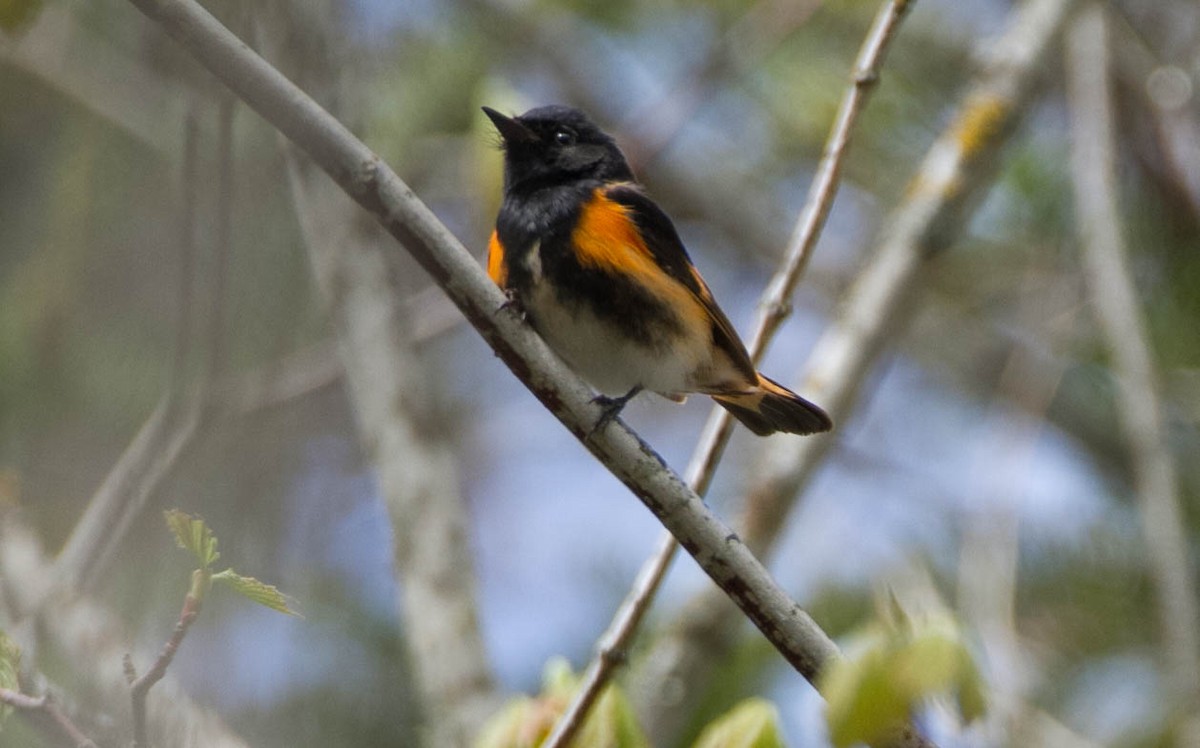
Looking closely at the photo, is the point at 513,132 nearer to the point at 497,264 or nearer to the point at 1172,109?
the point at 497,264

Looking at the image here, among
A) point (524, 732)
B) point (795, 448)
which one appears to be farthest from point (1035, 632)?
point (524, 732)

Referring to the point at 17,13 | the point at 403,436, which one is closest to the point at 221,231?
the point at 17,13

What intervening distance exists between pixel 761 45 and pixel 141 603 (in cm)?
287

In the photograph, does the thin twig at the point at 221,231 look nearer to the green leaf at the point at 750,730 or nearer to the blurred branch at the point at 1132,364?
the green leaf at the point at 750,730

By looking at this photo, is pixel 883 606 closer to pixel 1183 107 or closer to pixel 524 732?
pixel 524 732

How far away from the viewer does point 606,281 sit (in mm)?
2535

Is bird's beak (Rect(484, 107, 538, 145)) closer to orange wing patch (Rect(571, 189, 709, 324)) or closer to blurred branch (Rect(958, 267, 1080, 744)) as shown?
orange wing patch (Rect(571, 189, 709, 324))

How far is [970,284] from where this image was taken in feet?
A: 17.6

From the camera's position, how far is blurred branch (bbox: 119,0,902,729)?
1.53 metres

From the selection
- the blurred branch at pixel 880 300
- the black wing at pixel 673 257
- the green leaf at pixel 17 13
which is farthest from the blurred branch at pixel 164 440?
the blurred branch at pixel 880 300

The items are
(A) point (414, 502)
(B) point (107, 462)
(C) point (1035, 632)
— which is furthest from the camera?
(C) point (1035, 632)

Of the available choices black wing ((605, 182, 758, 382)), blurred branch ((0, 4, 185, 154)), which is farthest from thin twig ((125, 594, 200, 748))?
blurred branch ((0, 4, 185, 154))

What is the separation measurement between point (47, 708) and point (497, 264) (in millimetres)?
1366

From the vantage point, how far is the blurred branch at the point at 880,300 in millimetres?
3080
